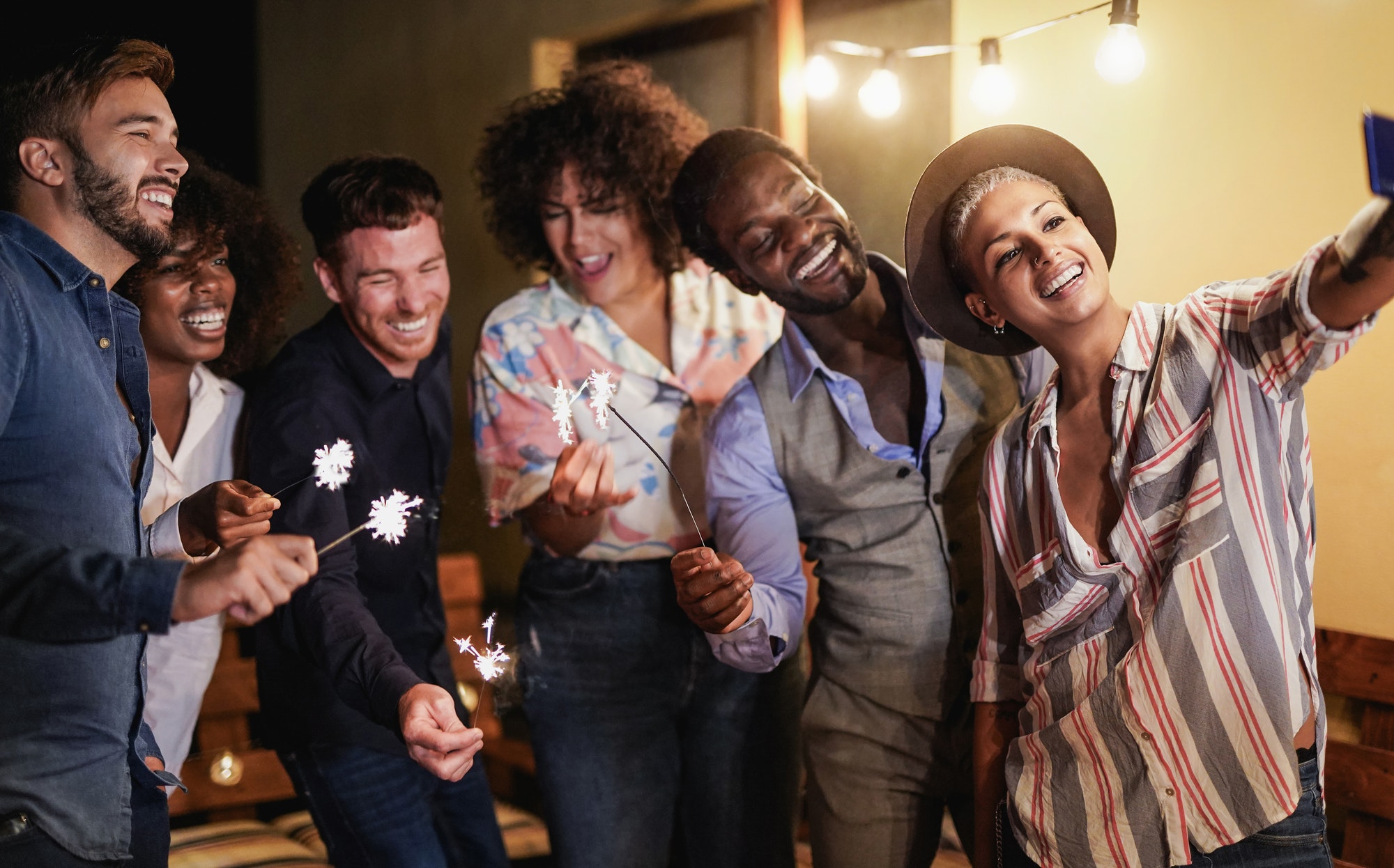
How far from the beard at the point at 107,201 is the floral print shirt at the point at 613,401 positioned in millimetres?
915

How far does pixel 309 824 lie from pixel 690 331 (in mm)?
1933

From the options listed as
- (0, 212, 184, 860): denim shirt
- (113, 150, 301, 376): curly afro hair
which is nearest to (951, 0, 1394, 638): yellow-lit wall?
(113, 150, 301, 376): curly afro hair

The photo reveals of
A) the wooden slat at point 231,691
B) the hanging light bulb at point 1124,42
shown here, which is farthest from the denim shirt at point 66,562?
the hanging light bulb at point 1124,42

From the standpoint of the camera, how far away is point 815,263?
2102 millimetres

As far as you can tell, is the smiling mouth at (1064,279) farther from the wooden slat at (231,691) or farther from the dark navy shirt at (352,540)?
the wooden slat at (231,691)

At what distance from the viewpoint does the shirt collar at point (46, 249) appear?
150 centimetres

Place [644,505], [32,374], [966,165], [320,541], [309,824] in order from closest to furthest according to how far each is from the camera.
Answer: [32,374] < [966,165] < [320,541] < [644,505] < [309,824]

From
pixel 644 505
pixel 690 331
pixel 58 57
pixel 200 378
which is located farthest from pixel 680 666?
pixel 58 57

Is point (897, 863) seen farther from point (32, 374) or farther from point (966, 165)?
point (32, 374)

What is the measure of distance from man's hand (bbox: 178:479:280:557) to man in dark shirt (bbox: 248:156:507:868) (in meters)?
0.27

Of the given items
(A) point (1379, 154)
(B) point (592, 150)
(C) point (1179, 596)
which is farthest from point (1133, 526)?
(B) point (592, 150)

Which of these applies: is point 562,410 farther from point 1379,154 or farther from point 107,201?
point 1379,154

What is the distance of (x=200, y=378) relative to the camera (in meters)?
2.11

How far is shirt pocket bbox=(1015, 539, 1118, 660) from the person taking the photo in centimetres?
168
